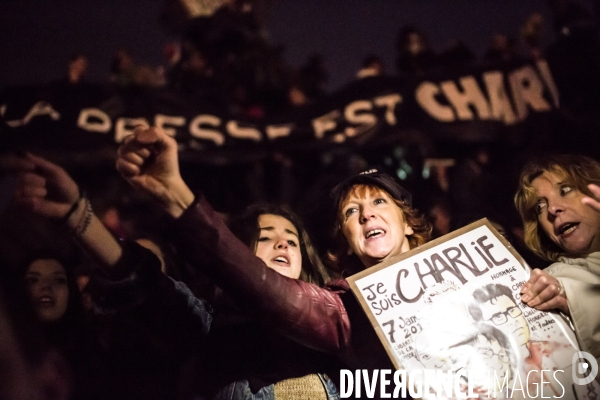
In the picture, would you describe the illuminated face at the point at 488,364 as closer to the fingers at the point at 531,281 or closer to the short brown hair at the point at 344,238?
the fingers at the point at 531,281

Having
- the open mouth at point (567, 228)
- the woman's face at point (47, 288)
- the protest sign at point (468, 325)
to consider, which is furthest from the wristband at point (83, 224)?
the open mouth at point (567, 228)

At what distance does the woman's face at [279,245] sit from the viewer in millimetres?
1478

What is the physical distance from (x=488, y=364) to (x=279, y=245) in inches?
27.5

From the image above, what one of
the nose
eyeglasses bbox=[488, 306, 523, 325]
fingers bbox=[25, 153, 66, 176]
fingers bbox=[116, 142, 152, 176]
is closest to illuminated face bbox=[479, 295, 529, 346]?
eyeglasses bbox=[488, 306, 523, 325]

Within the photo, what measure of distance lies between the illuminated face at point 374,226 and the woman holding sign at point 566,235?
39cm

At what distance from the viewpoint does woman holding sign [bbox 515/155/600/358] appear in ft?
4.23

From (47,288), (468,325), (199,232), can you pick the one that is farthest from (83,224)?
(468,325)

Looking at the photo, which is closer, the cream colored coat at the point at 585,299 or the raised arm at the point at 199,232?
the raised arm at the point at 199,232

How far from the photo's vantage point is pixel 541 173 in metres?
1.58

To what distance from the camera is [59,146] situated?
7.24 ft

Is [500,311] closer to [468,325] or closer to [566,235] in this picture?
[468,325]

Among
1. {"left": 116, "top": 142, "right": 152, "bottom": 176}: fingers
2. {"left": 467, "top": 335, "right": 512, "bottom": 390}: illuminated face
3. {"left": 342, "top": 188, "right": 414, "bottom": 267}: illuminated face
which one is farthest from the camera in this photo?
{"left": 342, "top": 188, "right": 414, "bottom": 267}: illuminated face

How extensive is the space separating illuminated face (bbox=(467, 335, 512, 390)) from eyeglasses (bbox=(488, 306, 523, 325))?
2.0 inches

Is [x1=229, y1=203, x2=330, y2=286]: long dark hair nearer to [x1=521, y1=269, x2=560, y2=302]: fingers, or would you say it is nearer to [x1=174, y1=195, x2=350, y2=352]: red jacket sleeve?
[x1=174, y1=195, x2=350, y2=352]: red jacket sleeve
